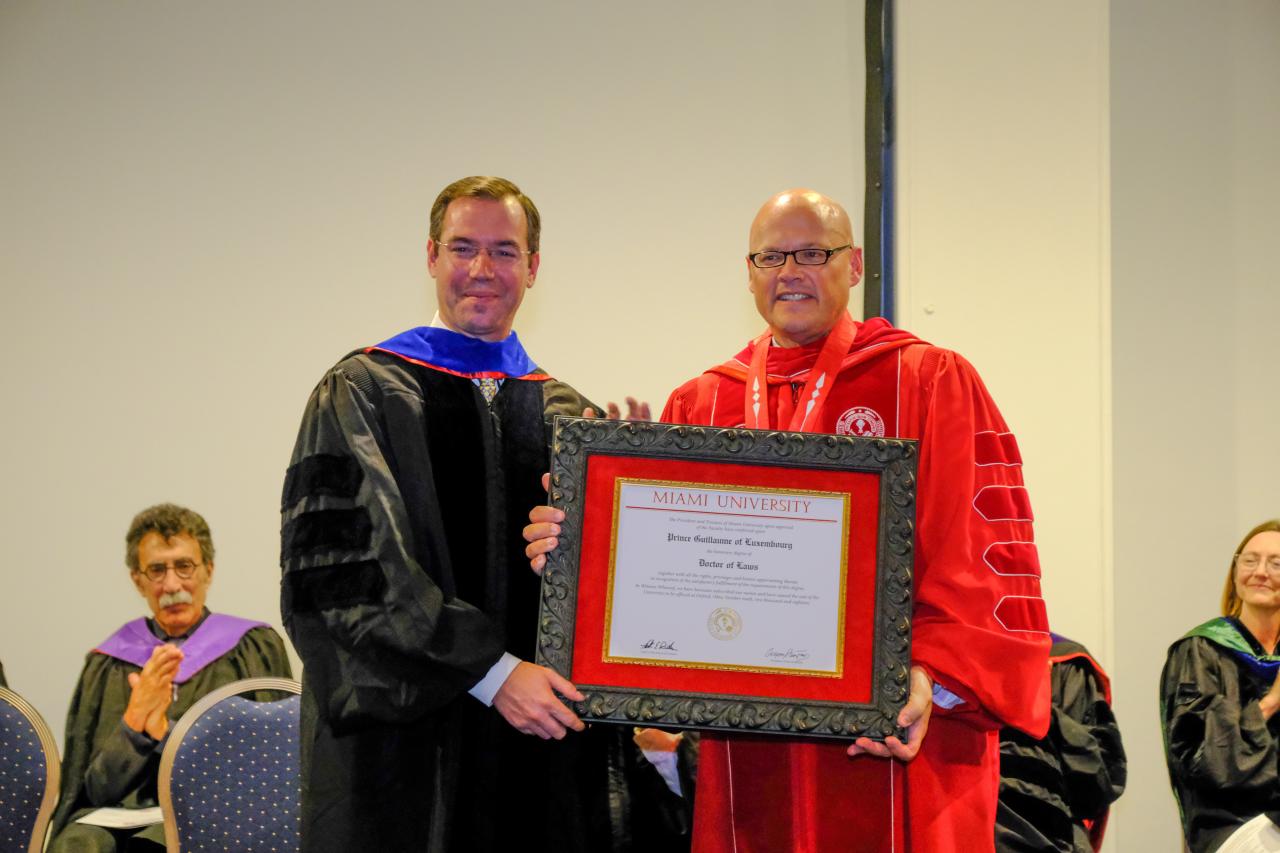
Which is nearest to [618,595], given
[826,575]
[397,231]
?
[826,575]

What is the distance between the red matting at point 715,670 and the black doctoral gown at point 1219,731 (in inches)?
108

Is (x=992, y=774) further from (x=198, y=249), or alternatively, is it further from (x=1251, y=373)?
(x=198, y=249)

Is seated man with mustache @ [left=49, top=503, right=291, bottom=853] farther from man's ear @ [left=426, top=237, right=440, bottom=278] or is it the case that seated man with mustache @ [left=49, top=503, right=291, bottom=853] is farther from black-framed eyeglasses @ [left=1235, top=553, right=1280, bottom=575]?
black-framed eyeglasses @ [left=1235, top=553, right=1280, bottom=575]

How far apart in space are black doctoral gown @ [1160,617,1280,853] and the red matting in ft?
9.00

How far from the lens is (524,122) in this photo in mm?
5895

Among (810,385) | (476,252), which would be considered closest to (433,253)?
(476,252)

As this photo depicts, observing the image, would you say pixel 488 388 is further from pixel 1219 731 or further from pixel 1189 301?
pixel 1189 301

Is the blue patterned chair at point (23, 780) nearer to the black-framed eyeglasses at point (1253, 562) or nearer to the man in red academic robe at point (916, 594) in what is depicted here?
the man in red academic robe at point (916, 594)

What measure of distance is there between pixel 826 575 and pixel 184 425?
4.06 m

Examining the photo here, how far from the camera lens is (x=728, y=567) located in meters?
2.42

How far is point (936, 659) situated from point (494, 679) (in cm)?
85

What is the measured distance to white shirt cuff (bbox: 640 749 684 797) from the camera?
294 cm

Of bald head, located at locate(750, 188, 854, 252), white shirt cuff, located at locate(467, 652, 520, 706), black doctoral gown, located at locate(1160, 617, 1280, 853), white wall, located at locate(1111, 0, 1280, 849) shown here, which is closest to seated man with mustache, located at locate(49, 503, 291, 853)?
white shirt cuff, located at locate(467, 652, 520, 706)

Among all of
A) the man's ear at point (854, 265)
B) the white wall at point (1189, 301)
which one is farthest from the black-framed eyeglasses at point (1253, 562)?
the man's ear at point (854, 265)
